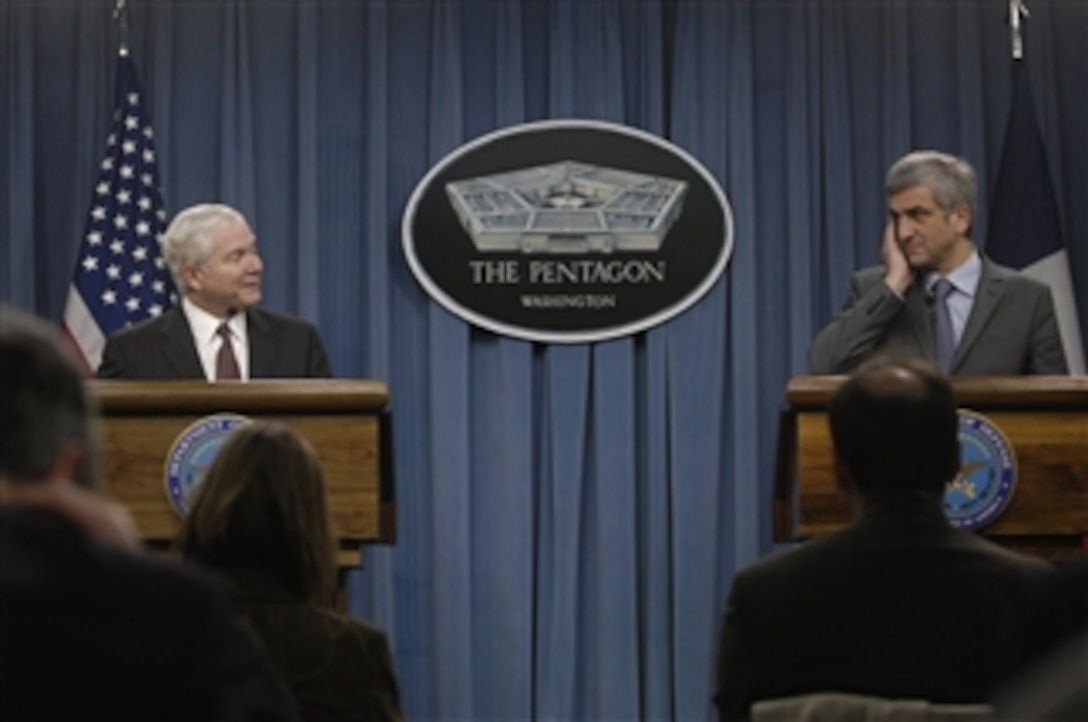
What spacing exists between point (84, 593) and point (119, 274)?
4.92 meters

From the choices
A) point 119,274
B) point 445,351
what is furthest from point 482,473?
point 119,274

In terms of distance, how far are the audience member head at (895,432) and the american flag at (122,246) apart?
3942mm

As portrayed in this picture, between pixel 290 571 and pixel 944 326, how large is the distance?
2.53m

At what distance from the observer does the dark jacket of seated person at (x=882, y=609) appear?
9.33 ft

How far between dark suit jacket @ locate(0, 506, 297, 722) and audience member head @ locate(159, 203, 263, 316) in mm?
3897

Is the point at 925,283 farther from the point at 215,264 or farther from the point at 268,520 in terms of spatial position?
the point at 268,520

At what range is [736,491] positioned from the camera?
6.91m

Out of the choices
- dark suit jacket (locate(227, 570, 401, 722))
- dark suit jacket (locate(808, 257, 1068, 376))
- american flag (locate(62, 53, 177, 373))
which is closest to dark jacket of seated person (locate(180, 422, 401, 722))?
dark suit jacket (locate(227, 570, 401, 722))

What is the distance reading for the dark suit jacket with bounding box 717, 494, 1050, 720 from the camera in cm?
284

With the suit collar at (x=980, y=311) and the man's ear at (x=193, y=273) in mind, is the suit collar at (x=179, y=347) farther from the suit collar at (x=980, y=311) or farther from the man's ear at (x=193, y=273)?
the suit collar at (x=980, y=311)

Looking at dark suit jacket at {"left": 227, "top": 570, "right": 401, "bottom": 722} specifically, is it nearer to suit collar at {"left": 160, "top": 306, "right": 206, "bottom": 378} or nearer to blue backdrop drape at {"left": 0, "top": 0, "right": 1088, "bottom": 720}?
suit collar at {"left": 160, "top": 306, "right": 206, "bottom": 378}

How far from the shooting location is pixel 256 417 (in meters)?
4.39

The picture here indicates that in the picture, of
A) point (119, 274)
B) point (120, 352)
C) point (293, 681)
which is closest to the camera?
point (293, 681)

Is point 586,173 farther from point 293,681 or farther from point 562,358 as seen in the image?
point 293,681
